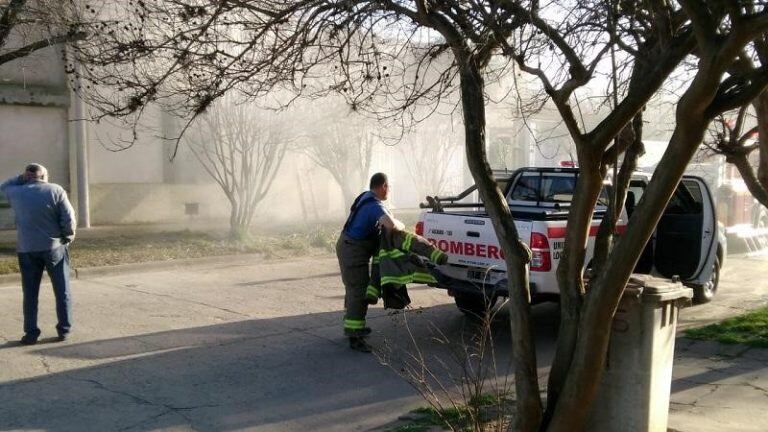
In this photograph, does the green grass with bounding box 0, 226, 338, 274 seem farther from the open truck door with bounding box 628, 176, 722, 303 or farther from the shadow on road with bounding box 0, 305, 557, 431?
the open truck door with bounding box 628, 176, 722, 303

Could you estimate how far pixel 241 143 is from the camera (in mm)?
15703

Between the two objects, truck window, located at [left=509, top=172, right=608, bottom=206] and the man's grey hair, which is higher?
the man's grey hair

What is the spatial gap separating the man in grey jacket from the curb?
4.06m

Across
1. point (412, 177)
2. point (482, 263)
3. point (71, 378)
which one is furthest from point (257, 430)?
point (412, 177)

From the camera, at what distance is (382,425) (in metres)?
5.30

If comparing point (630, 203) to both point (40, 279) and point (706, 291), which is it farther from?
point (40, 279)

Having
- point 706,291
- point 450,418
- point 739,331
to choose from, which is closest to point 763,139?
point 739,331

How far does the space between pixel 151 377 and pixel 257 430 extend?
1.60 metres

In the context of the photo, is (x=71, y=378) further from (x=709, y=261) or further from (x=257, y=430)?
(x=709, y=261)

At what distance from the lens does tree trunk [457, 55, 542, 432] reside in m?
4.07

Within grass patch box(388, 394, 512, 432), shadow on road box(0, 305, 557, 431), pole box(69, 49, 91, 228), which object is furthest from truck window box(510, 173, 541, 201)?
pole box(69, 49, 91, 228)

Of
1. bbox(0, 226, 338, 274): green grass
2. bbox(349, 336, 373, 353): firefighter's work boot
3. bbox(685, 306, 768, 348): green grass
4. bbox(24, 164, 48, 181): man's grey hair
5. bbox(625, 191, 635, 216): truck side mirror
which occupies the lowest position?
bbox(685, 306, 768, 348): green grass

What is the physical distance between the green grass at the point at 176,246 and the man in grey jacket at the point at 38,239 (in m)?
4.37

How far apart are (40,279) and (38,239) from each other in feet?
1.35
